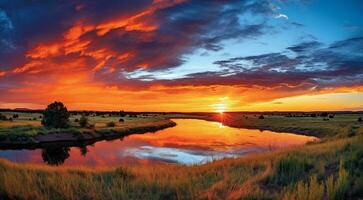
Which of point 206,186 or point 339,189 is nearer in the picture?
point 339,189

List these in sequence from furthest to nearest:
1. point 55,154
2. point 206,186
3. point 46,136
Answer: point 46,136, point 55,154, point 206,186

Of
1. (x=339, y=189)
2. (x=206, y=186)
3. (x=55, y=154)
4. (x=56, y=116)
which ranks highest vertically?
(x=56, y=116)

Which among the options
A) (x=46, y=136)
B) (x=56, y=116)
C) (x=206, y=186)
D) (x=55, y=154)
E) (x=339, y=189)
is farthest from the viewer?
(x=56, y=116)

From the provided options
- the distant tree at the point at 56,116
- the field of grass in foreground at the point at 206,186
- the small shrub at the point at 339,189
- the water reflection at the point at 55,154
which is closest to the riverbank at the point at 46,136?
the distant tree at the point at 56,116

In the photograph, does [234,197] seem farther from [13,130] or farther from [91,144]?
[13,130]

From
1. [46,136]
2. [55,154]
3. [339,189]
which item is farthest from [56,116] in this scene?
[339,189]

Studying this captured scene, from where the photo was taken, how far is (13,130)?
4259 centimetres

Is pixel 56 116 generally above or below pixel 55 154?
above

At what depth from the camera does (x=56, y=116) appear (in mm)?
48281

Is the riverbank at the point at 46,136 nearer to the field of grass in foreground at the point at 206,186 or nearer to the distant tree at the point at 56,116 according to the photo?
the distant tree at the point at 56,116

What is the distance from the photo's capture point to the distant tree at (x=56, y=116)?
158 feet

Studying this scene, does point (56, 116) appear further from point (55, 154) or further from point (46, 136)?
point (55, 154)

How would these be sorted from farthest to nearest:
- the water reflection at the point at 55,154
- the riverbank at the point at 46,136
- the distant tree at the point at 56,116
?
1. the distant tree at the point at 56,116
2. the riverbank at the point at 46,136
3. the water reflection at the point at 55,154

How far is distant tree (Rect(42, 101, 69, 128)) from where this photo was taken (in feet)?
158
